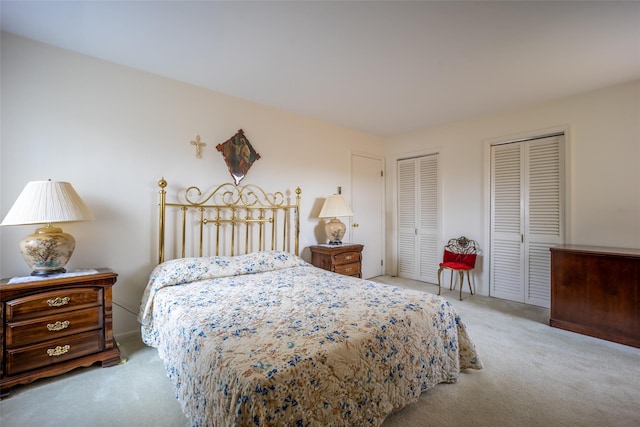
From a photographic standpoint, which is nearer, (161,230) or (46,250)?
(46,250)

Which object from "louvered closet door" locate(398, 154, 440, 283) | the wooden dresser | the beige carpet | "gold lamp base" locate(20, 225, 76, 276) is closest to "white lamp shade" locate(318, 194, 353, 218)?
"louvered closet door" locate(398, 154, 440, 283)

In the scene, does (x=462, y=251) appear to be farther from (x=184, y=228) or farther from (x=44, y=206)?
(x=44, y=206)

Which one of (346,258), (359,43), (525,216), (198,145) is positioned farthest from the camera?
(346,258)

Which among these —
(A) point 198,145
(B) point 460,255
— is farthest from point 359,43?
(B) point 460,255

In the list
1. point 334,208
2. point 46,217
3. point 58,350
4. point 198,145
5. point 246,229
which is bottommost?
point 58,350

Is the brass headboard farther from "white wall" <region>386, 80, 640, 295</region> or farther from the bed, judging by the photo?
"white wall" <region>386, 80, 640, 295</region>

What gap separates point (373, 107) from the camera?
3463 millimetres

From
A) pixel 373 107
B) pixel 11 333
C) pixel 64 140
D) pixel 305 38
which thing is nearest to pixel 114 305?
pixel 11 333

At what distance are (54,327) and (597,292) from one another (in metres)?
4.41

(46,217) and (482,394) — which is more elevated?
(46,217)

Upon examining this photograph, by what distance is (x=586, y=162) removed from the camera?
3.01 meters

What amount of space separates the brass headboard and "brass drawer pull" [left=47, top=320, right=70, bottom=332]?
0.83m

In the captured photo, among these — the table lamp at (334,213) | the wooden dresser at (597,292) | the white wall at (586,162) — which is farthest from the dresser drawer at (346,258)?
the wooden dresser at (597,292)

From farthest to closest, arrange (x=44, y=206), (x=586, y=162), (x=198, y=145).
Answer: (x=586, y=162) → (x=198, y=145) → (x=44, y=206)
